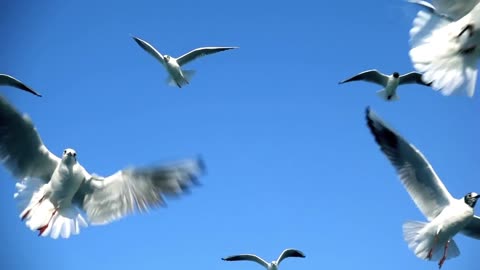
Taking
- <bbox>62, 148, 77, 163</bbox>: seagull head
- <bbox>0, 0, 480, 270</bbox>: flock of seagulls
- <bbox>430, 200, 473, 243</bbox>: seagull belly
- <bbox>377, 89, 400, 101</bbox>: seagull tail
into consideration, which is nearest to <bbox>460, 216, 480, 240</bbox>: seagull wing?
<bbox>0, 0, 480, 270</bbox>: flock of seagulls

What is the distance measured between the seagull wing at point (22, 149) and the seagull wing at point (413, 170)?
4220mm

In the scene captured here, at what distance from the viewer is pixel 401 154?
9.82 metres

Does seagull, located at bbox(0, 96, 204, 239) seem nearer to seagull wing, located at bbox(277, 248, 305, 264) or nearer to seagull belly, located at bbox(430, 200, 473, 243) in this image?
seagull belly, located at bbox(430, 200, 473, 243)

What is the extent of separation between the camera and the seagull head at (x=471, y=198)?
10367mm

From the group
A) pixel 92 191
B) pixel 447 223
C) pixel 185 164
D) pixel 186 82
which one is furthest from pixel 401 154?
pixel 186 82

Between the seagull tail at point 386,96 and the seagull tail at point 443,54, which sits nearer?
the seagull tail at point 443,54

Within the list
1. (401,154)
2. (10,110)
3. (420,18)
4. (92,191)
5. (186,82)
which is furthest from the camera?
(186,82)

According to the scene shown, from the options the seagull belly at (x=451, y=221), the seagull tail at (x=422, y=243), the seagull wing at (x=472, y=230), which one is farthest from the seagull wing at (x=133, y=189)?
the seagull wing at (x=472, y=230)

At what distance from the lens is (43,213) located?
903 cm

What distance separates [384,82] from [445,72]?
10.8 m

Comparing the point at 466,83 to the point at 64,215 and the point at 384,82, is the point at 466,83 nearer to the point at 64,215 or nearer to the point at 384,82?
the point at 64,215

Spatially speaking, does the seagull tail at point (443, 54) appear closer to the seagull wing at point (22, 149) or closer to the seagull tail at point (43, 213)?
the seagull wing at point (22, 149)

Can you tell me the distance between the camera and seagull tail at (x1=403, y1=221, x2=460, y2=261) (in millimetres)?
10172

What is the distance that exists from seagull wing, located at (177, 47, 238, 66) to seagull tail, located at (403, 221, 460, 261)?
7811 mm
